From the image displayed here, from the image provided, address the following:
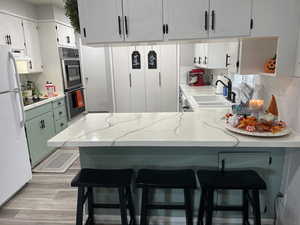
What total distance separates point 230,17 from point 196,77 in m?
3.25

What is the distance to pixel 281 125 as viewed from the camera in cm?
161

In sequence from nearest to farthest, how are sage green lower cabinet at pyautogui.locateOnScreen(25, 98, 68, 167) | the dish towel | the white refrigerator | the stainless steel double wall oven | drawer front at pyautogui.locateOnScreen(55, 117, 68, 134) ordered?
the white refrigerator < sage green lower cabinet at pyautogui.locateOnScreen(25, 98, 68, 167) < drawer front at pyautogui.locateOnScreen(55, 117, 68, 134) < the stainless steel double wall oven < the dish towel

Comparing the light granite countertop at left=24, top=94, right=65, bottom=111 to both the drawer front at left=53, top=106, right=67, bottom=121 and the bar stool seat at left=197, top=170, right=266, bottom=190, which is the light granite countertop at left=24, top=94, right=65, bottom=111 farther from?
the bar stool seat at left=197, top=170, right=266, bottom=190

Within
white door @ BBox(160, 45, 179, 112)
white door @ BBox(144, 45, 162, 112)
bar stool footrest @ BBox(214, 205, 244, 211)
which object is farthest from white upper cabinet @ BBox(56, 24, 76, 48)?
bar stool footrest @ BBox(214, 205, 244, 211)

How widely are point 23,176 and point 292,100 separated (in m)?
2.84

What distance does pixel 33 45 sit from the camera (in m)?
3.70

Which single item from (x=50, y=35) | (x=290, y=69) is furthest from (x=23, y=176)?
(x=290, y=69)

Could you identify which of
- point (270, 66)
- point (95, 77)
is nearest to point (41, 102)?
point (270, 66)

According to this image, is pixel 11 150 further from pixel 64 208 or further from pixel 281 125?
pixel 281 125

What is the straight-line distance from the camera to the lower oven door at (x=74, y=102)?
4152 mm

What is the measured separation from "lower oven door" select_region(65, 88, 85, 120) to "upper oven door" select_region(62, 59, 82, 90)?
0.11 metres

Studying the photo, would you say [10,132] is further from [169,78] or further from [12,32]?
[169,78]

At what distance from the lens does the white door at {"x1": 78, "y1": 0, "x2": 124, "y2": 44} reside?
1.68 metres

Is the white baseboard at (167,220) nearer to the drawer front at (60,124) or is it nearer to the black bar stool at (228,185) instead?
the black bar stool at (228,185)
